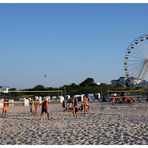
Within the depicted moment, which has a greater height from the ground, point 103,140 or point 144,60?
point 144,60

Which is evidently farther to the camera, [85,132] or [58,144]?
[85,132]

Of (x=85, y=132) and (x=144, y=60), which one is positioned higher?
(x=144, y=60)

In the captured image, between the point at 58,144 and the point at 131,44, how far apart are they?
2986 centimetres

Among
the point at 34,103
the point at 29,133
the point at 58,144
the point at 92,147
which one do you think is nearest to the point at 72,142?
the point at 58,144

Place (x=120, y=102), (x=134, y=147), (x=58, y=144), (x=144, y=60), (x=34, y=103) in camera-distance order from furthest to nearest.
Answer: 1. (x=144, y=60)
2. (x=120, y=102)
3. (x=34, y=103)
4. (x=58, y=144)
5. (x=134, y=147)

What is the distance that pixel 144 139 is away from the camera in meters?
9.84

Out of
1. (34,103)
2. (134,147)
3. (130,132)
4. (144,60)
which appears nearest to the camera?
(134,147)

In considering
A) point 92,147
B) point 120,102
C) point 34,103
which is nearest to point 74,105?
point 34,103

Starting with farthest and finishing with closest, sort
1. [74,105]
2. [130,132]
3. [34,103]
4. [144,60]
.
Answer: [144,60] < [34,103] < [74,105] < [130,132]

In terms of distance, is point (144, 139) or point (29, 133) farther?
point (29, 133)

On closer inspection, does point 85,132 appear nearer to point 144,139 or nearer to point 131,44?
point 144,139

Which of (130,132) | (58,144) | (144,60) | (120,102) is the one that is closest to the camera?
(58,144)

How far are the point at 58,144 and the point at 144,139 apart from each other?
1.96 metres

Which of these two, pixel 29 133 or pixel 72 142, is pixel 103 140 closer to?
pixel 72 142
